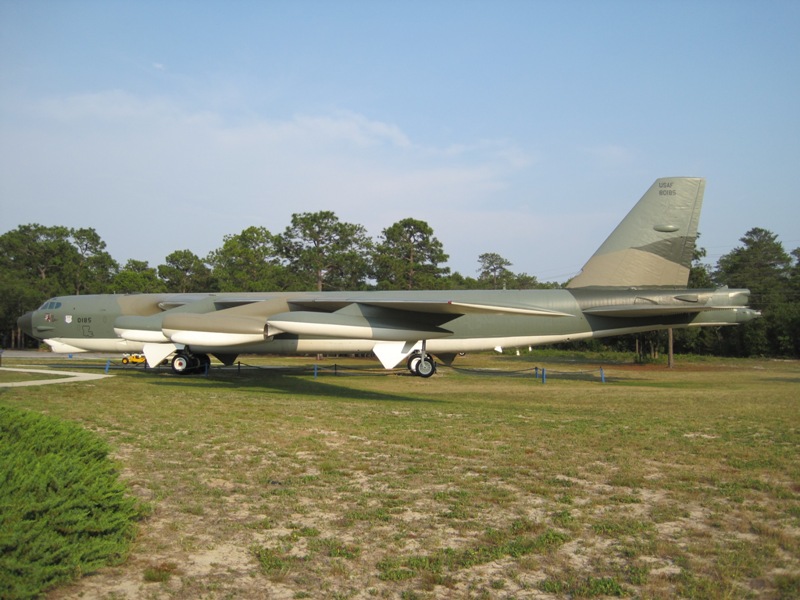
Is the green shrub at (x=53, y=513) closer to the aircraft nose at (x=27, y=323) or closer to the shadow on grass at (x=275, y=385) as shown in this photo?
the shadow on grass at (x=275, y=385)

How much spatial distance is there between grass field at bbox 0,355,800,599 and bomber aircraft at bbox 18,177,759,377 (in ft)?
16.8

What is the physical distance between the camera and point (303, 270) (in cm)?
6184

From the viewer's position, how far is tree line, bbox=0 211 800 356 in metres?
49.4

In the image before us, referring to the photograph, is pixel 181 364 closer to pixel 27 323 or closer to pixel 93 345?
→ pixel 93 345

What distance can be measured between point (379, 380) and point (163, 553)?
1724 cm

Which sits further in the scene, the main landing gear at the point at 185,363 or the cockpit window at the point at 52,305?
the cockpit window at the point at 52,305

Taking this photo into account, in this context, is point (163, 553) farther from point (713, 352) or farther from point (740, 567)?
point (713, 352)

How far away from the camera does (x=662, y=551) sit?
14.2 feet

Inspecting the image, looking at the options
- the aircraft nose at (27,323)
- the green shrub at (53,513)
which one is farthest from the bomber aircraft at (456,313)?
the green shrub at (53,513)

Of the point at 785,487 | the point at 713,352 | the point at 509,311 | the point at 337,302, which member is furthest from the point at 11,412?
the point at 713,352

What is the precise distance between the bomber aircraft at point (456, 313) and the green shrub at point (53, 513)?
11379mm

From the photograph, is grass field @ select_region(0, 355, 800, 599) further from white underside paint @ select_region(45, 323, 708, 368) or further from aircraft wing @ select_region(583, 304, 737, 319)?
white underside paint @ select_region(45, 323, 708, 368)

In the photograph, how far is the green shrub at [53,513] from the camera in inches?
132

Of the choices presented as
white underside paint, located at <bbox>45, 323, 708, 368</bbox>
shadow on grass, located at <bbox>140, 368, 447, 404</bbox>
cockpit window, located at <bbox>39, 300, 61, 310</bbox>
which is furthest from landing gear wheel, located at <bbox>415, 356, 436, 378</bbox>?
cockpit window, located at <bbox>39, 300, 61, 310</bbox>
